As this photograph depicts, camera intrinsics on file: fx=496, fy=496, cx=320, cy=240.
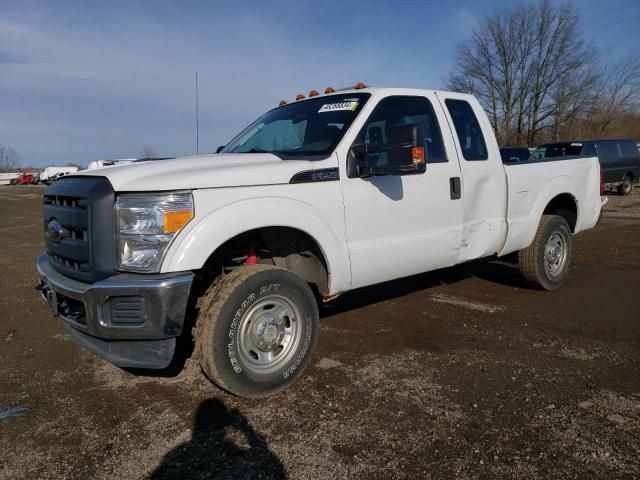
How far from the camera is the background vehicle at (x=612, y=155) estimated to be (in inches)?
645

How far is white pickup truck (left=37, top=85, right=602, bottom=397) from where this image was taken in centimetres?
283

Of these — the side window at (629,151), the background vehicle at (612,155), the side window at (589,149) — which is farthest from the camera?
the side window at (629,151)

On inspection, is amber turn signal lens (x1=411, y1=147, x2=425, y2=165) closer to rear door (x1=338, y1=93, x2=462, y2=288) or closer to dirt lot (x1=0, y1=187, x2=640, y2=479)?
rear door (x1=338, y1=93, x2=462, y2=288)

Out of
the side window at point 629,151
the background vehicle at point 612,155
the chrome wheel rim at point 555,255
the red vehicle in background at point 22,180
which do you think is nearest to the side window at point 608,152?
the background vehicle at point 612,155

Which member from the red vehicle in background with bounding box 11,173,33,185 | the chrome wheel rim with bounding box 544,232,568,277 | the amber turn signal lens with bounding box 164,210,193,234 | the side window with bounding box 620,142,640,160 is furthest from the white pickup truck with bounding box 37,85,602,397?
the red vehicle in background with bounding box 11,173,33,185

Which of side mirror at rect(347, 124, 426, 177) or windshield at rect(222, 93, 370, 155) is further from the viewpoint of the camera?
windshield at rect(222, 93, 370, 155)

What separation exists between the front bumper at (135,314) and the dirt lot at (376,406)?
0.43 meters

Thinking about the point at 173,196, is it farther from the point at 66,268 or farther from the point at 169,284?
the point at 66,268

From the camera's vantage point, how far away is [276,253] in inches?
146

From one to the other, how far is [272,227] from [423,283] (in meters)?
3.34

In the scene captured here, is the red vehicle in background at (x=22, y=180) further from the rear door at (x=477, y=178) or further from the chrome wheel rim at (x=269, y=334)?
the chrome wheel rim at (x=269, y=334)

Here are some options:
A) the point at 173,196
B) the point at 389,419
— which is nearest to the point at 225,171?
the point at 173,196

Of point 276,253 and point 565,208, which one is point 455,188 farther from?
point 565,208

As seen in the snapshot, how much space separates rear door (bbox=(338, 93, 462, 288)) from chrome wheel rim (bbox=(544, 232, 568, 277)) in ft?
5.70
